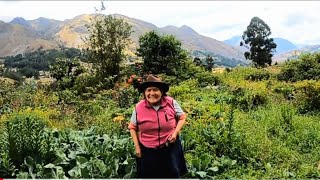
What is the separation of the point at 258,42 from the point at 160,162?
29.3 meters

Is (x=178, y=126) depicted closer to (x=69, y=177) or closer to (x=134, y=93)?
(x=69, y=177)

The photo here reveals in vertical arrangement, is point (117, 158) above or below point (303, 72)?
below

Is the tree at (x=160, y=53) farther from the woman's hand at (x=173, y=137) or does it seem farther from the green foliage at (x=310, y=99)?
the woman's hand at (x=173, y=137)

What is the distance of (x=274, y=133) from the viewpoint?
7.37 m

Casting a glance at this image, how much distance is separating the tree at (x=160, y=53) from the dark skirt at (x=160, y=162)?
10386 mm

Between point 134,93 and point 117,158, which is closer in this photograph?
point 117,158

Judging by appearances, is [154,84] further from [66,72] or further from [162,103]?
[66,72]

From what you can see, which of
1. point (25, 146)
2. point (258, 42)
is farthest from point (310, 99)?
point (258, 42)

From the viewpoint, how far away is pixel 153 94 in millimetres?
4477

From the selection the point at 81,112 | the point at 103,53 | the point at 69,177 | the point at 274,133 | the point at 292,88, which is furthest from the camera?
the point at 103,53

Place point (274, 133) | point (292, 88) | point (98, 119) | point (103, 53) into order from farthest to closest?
point (103, 53)
point (292, 88)
point (98, 119)
point (274, 133)

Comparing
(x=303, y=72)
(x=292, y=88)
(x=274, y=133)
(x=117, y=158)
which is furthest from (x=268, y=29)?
(x=117, y=158)

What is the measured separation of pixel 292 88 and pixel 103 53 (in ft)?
21.5

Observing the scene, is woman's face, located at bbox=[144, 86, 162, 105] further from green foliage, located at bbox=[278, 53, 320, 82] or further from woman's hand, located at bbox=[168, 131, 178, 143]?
green foliage, located at bbox=[278, 53, 320, 82]
